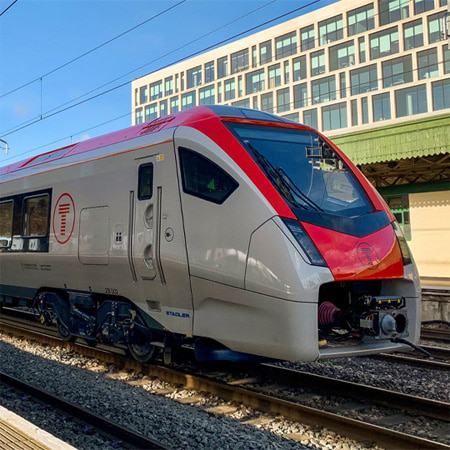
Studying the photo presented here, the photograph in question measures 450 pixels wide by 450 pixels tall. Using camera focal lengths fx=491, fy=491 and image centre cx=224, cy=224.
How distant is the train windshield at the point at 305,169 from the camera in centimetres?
514

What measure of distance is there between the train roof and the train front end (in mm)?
194

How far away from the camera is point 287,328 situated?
455 cm

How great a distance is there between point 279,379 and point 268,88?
2177 inches

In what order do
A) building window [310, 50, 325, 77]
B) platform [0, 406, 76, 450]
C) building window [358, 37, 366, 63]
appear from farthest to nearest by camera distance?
building window [310, 50, 325, 77]
building window [358, 37, 366, 63]
platform [0, 406, 76, 450]

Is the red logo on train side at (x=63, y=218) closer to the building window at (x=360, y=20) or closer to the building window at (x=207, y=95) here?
the building window at (x=360, y=20)

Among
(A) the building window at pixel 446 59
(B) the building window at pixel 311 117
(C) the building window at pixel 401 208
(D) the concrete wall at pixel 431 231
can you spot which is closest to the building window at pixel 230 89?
(B) the building window at pixel 311 117

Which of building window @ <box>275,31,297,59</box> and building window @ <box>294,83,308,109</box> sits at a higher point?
building window @ <box>275,31,297,59</box>

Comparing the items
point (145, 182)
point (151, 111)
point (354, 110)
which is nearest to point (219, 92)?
point (151, 111)

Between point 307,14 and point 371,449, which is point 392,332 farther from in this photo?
point 307,14

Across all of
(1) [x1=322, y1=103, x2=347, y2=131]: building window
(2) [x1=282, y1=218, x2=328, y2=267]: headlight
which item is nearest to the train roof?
(2) [x1=282, y1=218, x2=328, y2=267]: headlight

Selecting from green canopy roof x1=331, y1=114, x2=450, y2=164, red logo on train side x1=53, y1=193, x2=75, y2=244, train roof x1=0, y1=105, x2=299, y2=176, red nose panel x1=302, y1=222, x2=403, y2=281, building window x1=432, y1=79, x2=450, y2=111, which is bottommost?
red nose panel x1=302, y1=222, x2=403, y2=281

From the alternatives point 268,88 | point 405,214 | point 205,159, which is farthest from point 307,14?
point 205,159

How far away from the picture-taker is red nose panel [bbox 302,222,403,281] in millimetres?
4742

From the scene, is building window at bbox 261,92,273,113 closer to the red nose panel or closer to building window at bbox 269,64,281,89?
building window at bbox 269,64,281,89
